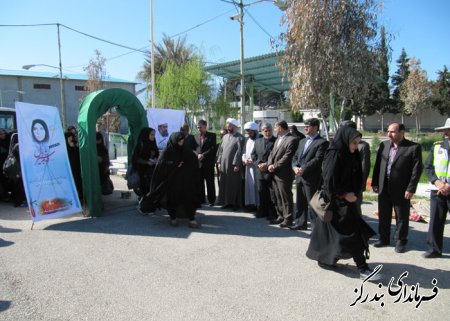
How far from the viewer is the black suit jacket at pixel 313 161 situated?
20.0 feet

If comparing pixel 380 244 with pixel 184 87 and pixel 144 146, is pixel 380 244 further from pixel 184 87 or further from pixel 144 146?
pixel 184 87

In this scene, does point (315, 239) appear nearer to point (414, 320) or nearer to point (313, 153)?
point (414, 320)

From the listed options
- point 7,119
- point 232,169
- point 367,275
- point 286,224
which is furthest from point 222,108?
point 367,275

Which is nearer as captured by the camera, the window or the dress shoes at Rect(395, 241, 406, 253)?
the dress shoes at Rect(395, 241, 406, 253)

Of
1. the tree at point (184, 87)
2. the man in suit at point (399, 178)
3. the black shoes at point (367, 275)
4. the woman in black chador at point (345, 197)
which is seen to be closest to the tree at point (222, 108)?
the tree at point (184, 87)

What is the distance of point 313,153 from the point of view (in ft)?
20.1

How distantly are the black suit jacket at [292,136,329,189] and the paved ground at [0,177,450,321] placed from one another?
0.96 m

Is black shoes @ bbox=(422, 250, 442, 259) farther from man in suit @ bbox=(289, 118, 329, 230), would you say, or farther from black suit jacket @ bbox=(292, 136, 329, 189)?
black suit jacket @ bbox=(292, 136, 329, 189)

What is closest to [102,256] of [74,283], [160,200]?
[74,283]

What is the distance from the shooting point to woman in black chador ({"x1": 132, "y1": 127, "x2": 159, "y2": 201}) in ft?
24.5

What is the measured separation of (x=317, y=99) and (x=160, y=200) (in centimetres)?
665

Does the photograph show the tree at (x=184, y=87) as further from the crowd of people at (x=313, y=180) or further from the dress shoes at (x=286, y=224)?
the dress shoes at (x=286, y=224)

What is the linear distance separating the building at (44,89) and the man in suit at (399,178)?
34123 millimetres

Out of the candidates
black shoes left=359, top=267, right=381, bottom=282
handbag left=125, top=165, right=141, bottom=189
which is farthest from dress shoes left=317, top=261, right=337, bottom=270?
handbag left=125, top=165, right=141, bottom=189
